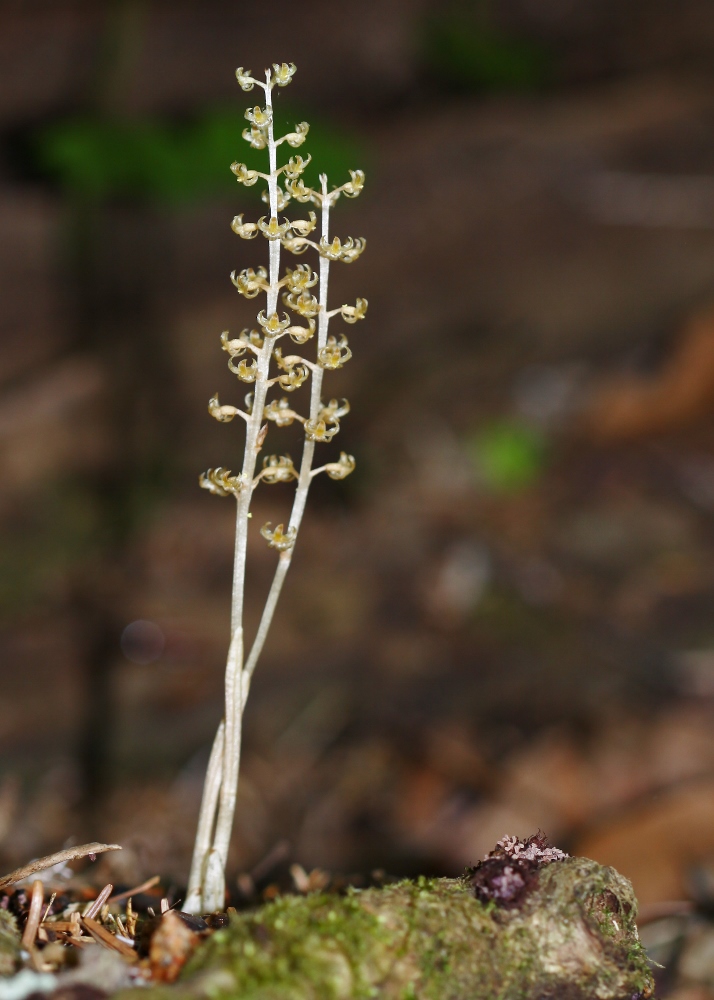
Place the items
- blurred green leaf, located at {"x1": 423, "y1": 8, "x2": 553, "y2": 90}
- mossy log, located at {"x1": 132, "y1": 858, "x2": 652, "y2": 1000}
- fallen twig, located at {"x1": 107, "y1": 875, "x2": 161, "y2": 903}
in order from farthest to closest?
blurred green leaf, located at {"x1": 423, "y1": 8, "x2": 553, "y2": 90} → fallen twig, located at {"x1": 107, "y1": 875, "x2": 161, "y2": 903} → mossy log, located at {"x1": 132, "y1": 858, "x2": 652, "y2": 1000}

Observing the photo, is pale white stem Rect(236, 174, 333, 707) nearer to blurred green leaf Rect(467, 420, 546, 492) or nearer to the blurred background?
the blurred background

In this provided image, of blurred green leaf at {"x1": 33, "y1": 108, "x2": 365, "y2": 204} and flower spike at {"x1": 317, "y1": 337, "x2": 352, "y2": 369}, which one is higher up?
blurred green leaf at {"x1": 33, "y1": 108, "x2": 365, "y2": 204}

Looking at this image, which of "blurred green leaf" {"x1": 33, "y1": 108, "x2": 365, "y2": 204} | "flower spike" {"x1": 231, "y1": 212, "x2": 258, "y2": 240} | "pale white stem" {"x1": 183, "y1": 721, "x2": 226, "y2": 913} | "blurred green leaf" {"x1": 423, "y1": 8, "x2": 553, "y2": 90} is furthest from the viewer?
"blurred green leaf" {"x1": 423, "y1": 8, "x2": 553, "y2": 90}

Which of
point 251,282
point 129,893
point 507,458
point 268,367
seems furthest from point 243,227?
point 507,458

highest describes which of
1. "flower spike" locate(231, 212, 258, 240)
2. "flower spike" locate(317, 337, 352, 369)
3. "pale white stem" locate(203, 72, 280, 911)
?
"flower spike" locate(231, 212, 258, 240)

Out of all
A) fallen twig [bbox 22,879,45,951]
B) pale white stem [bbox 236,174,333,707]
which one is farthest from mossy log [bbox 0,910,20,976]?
pale white stem [bbox 236,174,333,707]

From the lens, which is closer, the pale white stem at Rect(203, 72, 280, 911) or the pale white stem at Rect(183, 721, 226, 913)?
the pale white stem at Rect(203, 72, 280, 911)

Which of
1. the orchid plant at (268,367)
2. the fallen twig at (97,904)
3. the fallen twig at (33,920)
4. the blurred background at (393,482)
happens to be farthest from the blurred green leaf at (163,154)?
the fallen twig at (33,920)
